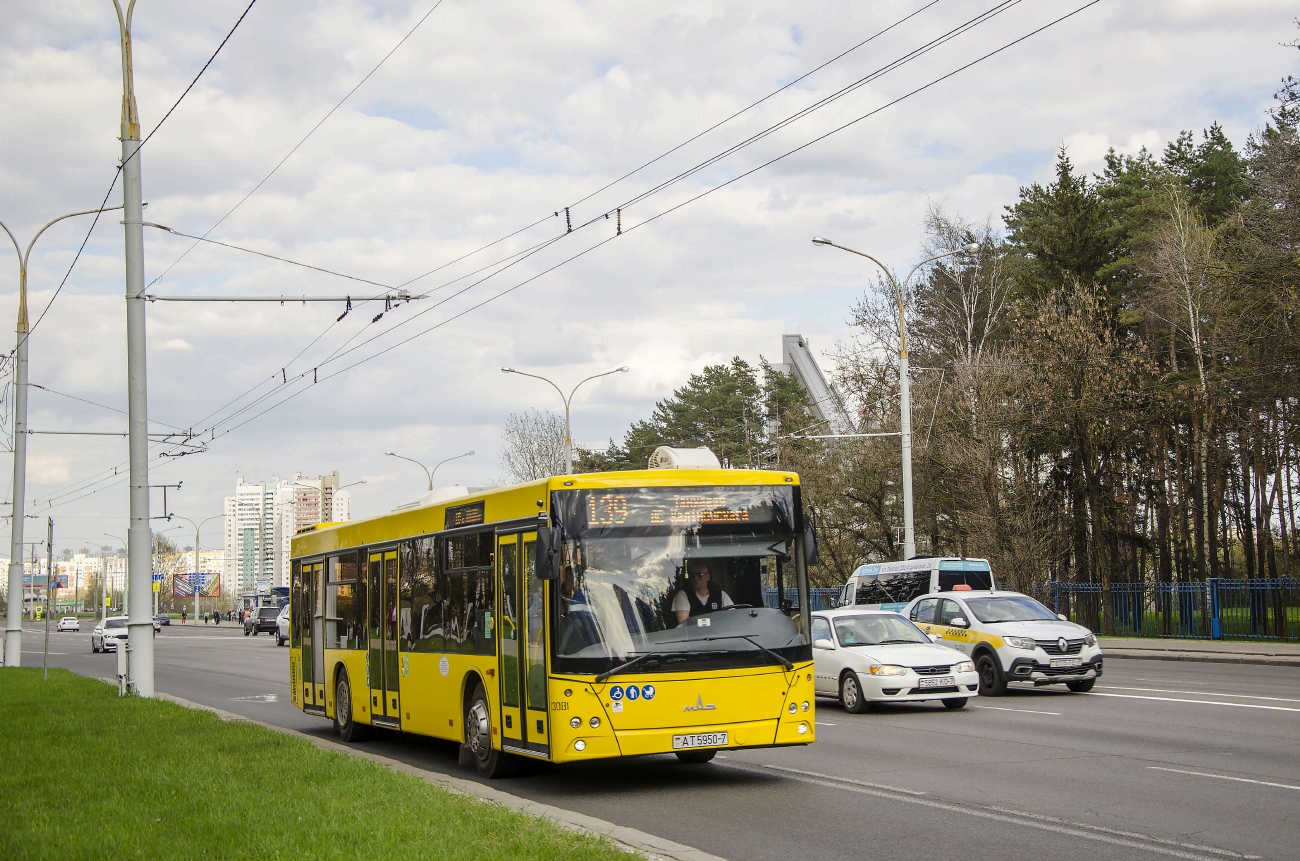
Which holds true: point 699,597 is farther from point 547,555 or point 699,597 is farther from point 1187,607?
point 1187,607

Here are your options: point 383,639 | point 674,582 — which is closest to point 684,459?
point 674,582

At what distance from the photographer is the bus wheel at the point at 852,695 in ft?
59.2

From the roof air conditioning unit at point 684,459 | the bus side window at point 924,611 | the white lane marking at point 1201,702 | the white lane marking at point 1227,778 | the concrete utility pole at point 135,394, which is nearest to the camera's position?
the white lane marking at point 1227,778

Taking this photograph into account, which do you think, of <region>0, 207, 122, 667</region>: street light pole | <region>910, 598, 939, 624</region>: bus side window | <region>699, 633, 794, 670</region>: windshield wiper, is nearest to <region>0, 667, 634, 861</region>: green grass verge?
<region>699, 633, 794, 670</region>: windshield wiper

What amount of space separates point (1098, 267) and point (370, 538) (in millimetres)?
39206

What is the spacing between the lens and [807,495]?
4609cm

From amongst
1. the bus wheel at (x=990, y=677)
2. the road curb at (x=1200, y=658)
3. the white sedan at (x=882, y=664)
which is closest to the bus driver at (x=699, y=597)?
the white sedan at (x=882, y=664)

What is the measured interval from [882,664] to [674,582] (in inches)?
293

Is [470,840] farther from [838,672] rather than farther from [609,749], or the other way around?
[838,672]

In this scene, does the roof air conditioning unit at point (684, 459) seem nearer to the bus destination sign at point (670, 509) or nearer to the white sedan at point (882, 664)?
the bus destination sign at point (670, 509)

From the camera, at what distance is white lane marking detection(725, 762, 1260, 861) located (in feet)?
26.0

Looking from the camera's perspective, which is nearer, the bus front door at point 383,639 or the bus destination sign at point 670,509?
the bus destination sign at point 670,509

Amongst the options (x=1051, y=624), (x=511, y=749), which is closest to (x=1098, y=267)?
(x=1051, y=624)

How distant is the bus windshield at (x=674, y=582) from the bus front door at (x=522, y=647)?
13.2 inches
